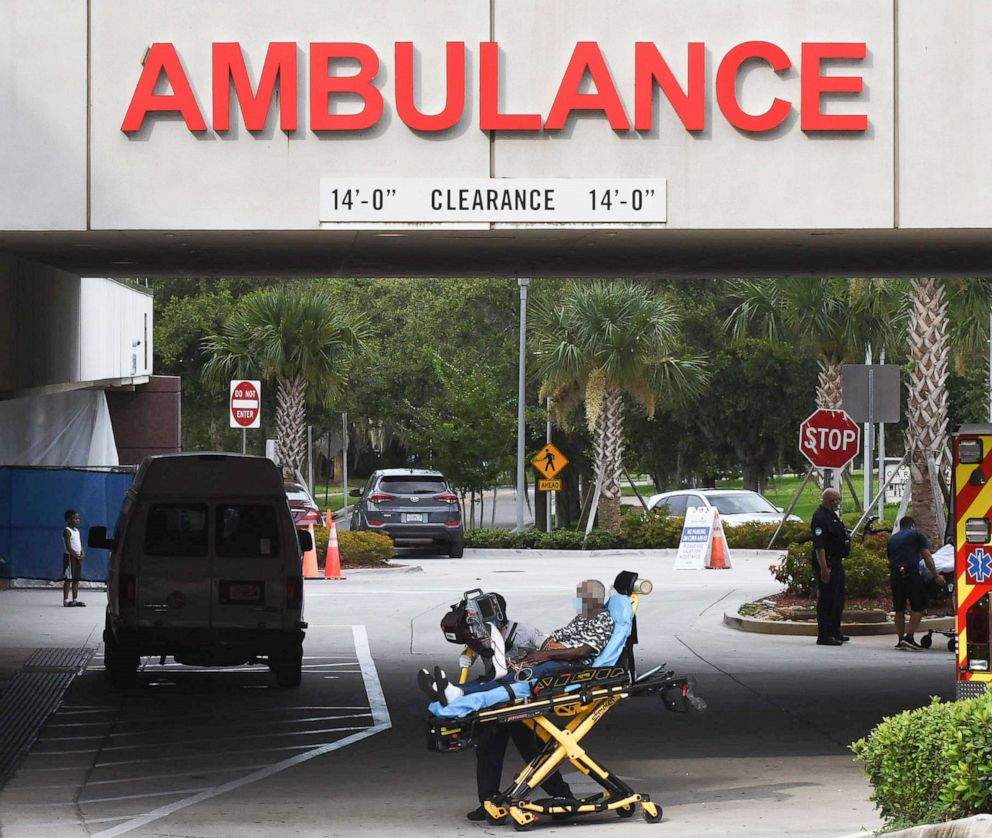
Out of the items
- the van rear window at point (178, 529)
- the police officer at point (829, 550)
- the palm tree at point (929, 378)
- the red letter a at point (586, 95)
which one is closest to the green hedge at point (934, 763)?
the red letter a at point (586, 95)

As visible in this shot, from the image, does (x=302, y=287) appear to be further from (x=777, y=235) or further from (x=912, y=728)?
(x=912, y=728)

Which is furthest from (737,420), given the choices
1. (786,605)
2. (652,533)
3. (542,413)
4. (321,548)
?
(786,605)

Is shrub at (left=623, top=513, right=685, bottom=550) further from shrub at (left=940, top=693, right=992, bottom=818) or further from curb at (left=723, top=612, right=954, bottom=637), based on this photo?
shrub at (left=940, top=693, right=992, bottom=818)

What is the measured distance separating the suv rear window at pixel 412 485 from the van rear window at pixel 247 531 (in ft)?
62.4

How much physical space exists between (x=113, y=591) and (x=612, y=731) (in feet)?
16.0

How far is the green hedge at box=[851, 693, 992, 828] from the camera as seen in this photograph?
7172 mm

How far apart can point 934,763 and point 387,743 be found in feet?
20.1

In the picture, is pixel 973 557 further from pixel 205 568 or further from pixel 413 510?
pixel 413 510

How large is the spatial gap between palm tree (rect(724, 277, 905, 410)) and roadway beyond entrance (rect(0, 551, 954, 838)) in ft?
55.3

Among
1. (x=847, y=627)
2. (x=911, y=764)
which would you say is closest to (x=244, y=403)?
(x=847, y=627)

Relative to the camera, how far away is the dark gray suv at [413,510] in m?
34.0

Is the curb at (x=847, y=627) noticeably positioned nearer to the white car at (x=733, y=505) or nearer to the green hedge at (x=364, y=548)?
the green hedge at (x=364, y=548)

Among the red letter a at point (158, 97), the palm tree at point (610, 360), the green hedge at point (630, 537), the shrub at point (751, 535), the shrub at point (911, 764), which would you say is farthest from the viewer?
the palm tree at point (610, 360)

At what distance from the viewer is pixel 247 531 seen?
50.2 feet
